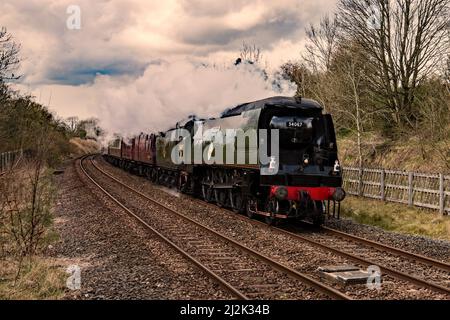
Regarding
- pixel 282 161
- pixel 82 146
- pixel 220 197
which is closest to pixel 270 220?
pixel 282 161

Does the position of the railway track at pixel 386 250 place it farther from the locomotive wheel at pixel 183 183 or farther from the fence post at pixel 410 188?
the locomotive wheel at pixel 183 183

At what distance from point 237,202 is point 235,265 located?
19.8 feet

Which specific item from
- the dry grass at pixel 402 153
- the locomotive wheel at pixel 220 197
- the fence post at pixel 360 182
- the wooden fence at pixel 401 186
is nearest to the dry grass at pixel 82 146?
the dry grass at pixel 402 153

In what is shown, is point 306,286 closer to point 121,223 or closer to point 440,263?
point 440,263

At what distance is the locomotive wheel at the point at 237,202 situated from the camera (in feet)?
46.4

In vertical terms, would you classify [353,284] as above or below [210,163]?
below

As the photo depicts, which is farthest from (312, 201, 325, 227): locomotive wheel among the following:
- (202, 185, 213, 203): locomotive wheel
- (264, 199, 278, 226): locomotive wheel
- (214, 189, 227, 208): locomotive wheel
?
(202, 185, 213, 203): locomotive wheel

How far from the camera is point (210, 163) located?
15.4 metres

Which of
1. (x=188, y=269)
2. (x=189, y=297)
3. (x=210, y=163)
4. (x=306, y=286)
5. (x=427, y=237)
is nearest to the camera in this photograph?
(x=189, y=297)

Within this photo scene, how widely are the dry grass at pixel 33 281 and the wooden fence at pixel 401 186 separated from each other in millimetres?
9687

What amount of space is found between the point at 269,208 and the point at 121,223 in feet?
12.1

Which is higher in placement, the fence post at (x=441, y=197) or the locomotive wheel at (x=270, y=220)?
the fence post at (x=441, y=197)
